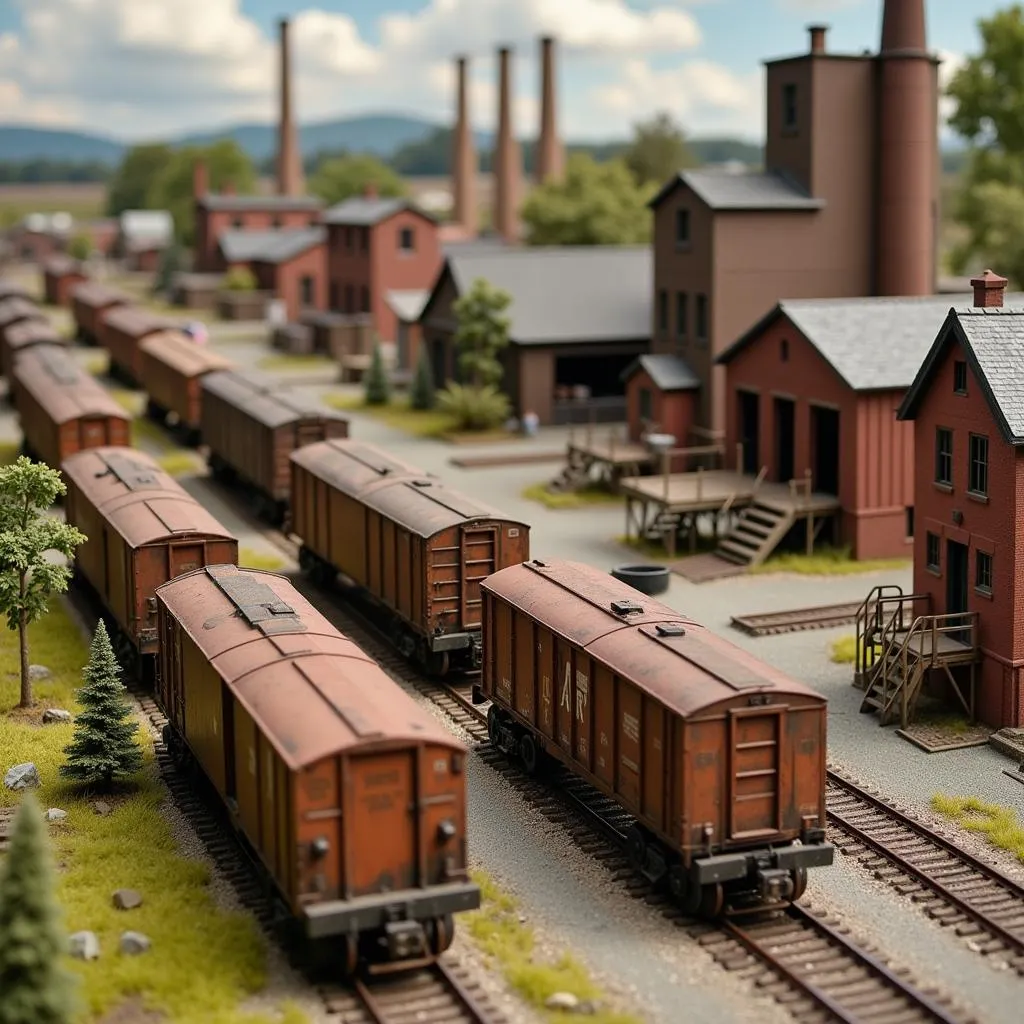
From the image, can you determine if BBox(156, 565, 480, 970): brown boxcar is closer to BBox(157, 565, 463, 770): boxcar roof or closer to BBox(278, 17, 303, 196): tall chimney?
BBox(157, 565, 463, 770): boxcar roof

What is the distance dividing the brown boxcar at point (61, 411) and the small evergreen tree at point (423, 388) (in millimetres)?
13541

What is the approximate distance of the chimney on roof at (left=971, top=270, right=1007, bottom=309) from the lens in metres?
28.3

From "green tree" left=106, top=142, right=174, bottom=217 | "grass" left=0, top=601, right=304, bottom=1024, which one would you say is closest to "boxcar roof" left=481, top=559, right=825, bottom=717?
"grass" left=0, top=601, right=304, bottom=1024

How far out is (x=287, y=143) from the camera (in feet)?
431

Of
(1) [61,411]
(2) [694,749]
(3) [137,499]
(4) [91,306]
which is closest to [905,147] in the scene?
(1) [61,411]

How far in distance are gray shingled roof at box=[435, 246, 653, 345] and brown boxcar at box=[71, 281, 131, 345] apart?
28.0 metres

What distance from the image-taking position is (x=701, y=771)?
1848 centimetres

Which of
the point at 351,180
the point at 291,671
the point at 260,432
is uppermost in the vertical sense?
the point at 351,180

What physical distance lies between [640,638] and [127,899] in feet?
24.0

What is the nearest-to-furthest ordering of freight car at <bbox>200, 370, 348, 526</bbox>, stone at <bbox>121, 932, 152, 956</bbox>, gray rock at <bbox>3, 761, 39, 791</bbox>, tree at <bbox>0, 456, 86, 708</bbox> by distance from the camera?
1. stone at <bbox>121, 932, 152, 956</bbox>
2. gray rock at <bbox>3, 761, 39, 791</bbox>
3. tree at <bbox>0, 456, 86, 708</bbox>
4. freight car at <bbox>200, 370, 348, 526</bbox>

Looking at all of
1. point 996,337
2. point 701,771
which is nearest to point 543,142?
point 996,337

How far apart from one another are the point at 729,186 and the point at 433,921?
34.4m

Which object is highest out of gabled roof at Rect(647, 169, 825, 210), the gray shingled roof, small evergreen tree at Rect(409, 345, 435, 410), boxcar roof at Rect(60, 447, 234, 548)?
gabled roof at Rect(647, 169, 825, 210)

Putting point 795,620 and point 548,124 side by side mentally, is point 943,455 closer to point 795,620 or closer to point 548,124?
point 795,620
